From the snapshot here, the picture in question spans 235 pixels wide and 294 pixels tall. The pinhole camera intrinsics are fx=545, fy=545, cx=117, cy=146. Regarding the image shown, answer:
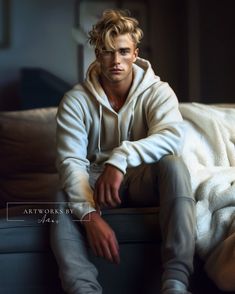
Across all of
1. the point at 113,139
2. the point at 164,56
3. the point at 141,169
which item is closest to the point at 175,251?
the point at 141,169

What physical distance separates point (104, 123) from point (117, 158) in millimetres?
223

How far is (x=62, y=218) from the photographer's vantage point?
1.39 meters

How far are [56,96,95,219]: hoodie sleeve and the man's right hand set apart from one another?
4cm

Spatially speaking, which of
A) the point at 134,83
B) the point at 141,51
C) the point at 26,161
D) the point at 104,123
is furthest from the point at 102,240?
the point at 141,51

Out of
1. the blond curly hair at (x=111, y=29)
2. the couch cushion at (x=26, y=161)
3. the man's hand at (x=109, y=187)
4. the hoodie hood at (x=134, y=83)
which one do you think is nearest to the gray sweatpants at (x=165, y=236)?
the man's hand at (x=109, y=187)

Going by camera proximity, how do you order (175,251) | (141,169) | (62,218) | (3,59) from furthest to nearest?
(3,59) < (141,169) < (62,218) < (175,251)

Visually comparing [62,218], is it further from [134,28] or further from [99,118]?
[134,28]

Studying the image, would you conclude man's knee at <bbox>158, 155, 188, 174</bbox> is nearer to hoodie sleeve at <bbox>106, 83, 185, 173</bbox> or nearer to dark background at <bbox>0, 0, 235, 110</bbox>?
hoodie sleeve at <bbox>106, 83, 185, 173</bbox>

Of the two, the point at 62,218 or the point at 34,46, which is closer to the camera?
the point at 62,218

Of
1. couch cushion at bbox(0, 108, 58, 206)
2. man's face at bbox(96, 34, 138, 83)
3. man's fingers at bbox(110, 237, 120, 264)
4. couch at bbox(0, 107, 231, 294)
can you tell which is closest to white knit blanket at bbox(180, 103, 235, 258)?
couch at bbox(0, 107, 231, 294)

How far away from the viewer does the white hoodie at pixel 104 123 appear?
4.86 feet

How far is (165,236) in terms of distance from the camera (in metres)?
1.33

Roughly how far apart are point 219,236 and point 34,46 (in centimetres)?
131

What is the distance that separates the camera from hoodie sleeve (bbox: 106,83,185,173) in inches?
55.1
